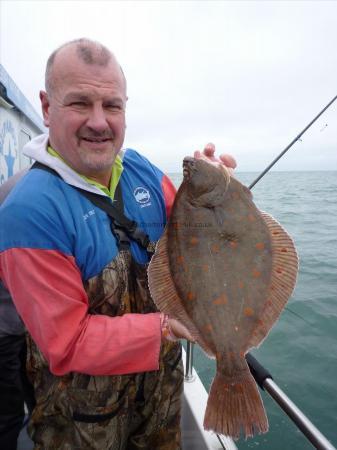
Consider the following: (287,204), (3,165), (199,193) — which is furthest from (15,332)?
(287,204)

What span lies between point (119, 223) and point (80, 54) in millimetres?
899

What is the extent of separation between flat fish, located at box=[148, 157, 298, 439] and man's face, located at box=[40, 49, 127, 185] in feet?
1.53

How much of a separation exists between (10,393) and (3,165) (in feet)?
8.28

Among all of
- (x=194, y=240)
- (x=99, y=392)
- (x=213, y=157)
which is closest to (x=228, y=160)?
(x=213, y=157)

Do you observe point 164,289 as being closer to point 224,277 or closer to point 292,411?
point 224,277

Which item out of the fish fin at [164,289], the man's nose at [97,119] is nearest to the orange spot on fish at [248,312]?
the fish fin at [164,289]

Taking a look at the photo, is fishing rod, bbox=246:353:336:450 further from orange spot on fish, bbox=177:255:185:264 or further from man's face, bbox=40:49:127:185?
man's face, bbox=40:49:127:185

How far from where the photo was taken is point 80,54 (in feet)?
5.92

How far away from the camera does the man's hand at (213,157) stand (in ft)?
6.63

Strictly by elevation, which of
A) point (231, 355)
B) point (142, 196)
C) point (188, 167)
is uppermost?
point (188, 167)

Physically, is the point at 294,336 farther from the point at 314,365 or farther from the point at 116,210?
the point at 116,210

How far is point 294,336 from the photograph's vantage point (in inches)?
237

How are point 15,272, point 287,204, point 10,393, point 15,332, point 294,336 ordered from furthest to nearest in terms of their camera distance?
point 287,204 < point 294,336 < point 10,393 < point 15,332 < point 15,272

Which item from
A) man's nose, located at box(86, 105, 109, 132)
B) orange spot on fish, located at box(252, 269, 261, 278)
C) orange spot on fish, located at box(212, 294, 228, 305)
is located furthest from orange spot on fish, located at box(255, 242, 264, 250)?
man's nose, located at box(86, 105, 109, 132)
